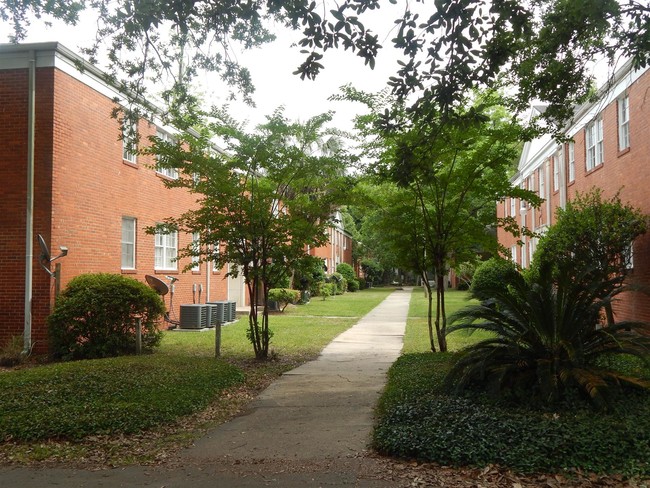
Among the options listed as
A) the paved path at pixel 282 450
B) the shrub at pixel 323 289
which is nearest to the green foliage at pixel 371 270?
the shrub at pixel 323 289

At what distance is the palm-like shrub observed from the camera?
238 inches

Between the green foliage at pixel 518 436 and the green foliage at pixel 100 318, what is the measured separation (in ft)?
22.4

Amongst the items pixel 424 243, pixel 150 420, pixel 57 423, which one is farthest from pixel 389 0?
pixel 424 243

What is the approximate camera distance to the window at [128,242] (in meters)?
15.2

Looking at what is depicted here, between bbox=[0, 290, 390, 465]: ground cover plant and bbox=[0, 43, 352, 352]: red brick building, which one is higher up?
bbox=[0, 43, 352, 352]: red brick building

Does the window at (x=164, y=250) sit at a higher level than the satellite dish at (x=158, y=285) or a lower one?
higher

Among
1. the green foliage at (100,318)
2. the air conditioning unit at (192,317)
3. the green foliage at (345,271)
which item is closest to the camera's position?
the green foliage at (100,318)

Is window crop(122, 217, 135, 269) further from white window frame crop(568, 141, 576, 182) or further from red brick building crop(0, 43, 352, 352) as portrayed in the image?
white window frame crop(568, 141, 576, 182)

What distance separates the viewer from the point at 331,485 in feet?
14.8

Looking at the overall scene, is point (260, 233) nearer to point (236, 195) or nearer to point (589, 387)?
point (236, 195)

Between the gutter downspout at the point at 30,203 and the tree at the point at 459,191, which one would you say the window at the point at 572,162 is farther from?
the gutter downspout at the point at 30,203

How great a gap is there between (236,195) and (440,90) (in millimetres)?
5036

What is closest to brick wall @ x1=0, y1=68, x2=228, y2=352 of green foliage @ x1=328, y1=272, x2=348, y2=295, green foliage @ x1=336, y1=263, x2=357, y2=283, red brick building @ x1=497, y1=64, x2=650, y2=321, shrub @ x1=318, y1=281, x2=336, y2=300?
red brick building @ x1=497, y1=64, x2=650, y2=321

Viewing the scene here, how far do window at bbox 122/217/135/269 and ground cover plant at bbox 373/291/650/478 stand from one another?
10.6 meters
